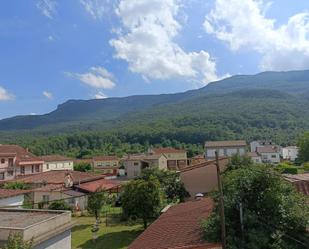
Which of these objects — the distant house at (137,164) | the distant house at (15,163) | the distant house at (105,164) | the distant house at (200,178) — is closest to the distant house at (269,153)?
the distant house at (137,164)

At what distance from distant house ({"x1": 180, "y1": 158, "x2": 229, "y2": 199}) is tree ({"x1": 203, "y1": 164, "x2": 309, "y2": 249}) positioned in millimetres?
19720

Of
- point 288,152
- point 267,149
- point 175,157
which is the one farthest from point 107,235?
point 288,152

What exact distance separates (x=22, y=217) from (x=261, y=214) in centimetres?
936

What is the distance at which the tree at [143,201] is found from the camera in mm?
27344

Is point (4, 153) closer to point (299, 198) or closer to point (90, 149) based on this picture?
point (299, 198)

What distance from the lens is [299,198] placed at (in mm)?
13961

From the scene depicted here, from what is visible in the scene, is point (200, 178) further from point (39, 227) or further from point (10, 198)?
point (39, 227)

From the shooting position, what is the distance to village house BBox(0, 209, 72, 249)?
496 inches

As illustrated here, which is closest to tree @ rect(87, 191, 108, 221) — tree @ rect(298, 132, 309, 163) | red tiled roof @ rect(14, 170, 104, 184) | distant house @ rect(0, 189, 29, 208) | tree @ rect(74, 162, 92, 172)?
distant house @ rect(0, 189, 29, 208)

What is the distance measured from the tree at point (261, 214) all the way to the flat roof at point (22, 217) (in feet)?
21.1

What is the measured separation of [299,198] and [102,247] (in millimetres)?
13892

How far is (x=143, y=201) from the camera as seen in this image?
27.4 m

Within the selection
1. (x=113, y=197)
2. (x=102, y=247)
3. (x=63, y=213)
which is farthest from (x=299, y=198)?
(x=113, y=197)

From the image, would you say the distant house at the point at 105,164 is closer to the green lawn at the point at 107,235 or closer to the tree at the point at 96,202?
the tree at the point at 96,202
